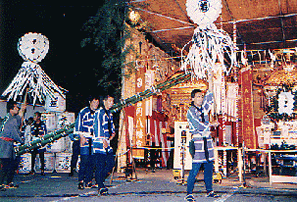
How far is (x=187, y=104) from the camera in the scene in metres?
12.0

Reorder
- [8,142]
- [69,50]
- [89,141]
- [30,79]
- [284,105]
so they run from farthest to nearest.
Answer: [284,105], [69,50], [30,79], [8,142], [89,141]

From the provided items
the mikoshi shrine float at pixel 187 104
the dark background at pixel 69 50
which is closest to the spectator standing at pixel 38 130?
the mikoshi shrine float at pixel 187 104

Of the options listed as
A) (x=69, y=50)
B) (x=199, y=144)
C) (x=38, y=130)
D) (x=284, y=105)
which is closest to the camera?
(x=199, y=144)

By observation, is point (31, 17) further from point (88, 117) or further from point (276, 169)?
point (276, 169)

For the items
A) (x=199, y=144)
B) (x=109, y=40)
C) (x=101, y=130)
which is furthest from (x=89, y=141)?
(x=109, y=40)

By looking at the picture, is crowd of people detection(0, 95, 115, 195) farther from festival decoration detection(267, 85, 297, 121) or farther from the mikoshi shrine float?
festival decoration detection(267, 85, 297, 121)

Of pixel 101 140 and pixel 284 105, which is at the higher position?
pixel 284 105

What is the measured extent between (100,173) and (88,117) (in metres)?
1.18

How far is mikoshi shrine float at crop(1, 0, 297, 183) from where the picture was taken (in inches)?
276

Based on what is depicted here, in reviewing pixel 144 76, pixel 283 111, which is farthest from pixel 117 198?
pixel 283 111

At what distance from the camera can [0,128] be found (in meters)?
6.12

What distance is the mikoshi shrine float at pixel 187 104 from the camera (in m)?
7.02

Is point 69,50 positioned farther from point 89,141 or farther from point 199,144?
point 199,144

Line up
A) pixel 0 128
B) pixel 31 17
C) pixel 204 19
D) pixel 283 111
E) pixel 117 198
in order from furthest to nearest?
pixel 283 111 → pixel 31 17 → pixel 0 128 → pixel 204 19 → pixel 117 198
